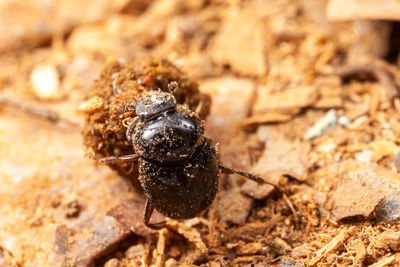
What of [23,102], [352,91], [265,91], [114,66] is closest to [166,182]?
[114,66]

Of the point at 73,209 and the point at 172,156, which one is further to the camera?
the point at 73,209

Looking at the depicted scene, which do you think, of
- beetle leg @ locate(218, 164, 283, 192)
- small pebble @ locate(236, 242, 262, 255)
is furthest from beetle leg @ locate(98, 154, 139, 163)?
small pebble @ locate(236, 242, 262, 255)

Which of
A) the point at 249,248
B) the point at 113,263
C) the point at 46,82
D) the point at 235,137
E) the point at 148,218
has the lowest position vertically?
the point at 113,263

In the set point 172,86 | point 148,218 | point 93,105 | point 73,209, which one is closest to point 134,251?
point 148,218

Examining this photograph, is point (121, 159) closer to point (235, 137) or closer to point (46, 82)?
point (235, 137)

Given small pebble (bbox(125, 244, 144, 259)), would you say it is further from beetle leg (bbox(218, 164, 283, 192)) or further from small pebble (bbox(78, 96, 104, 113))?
small pebble (bbox(78, 96, 104, 113))
